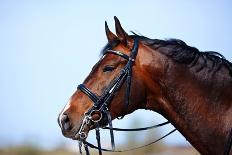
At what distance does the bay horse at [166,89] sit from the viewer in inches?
253

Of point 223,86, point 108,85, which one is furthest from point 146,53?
point 223,86

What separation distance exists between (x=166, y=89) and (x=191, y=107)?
1.41 feet

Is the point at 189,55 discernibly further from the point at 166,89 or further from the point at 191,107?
the point at 191,107

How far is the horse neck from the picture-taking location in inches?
249

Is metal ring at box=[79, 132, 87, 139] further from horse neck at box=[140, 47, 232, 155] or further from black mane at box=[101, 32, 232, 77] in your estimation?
black mane at box=[101, 32, 232, 77]

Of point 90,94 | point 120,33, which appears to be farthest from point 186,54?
point 90,94

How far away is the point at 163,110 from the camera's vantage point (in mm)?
6680

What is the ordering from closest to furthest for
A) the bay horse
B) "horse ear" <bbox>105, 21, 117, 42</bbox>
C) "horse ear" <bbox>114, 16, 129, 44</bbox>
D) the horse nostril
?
the bay horse < the horse nostril < "horse ear" <bbox>114, 16, 129, 44</bbox> < "horse ear" <bbox>105, 21, 117, 42</bbox>

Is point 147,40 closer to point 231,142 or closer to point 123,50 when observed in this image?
point 123,50

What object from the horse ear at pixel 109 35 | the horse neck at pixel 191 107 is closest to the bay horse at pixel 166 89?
the horse neck at pixel 191 107

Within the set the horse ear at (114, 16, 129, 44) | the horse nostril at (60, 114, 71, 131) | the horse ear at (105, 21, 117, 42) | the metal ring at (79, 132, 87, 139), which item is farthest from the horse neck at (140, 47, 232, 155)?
the horse nostril at (60, 114, 71, 131)

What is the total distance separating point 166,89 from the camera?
661cm

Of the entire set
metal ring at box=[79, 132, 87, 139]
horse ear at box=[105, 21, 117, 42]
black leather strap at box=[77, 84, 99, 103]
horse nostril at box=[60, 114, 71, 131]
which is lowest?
metal ring at box=[79, 132, 87, 139]

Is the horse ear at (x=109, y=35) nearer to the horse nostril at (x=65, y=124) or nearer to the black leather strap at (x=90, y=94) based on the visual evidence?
the black leather strap at (x=90, y=94)
